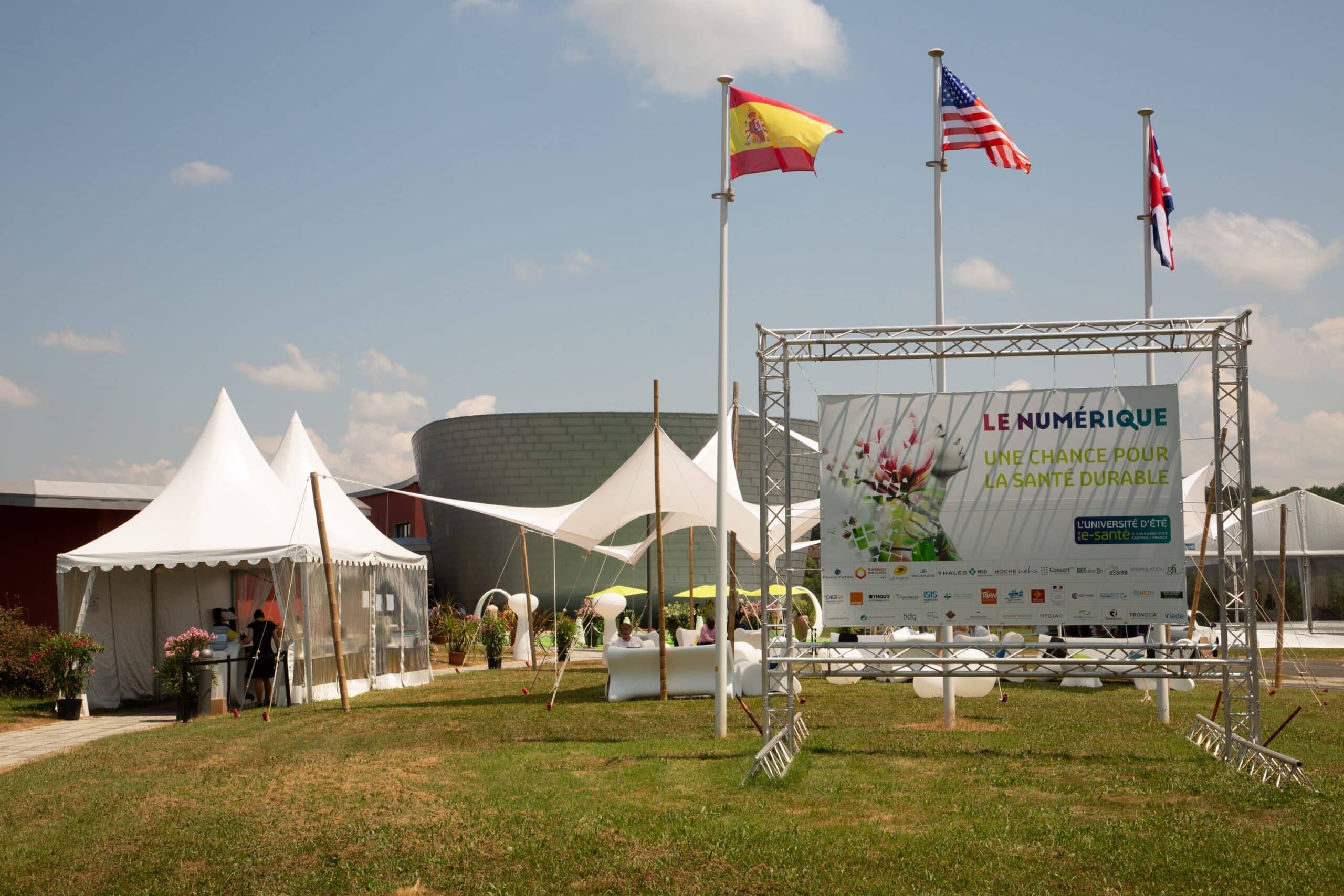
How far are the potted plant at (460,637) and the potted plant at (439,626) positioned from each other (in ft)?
0.41

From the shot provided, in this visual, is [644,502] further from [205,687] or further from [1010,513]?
[1010,513]

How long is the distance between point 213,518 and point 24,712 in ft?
11.4

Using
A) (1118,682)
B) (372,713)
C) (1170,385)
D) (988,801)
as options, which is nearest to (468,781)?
(988,801)

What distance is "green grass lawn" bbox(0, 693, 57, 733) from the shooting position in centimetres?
1403

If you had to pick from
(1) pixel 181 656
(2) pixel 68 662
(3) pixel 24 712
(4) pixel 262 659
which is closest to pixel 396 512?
(3) pixel 24 712

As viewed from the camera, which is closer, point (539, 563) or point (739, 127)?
point (739, 127)

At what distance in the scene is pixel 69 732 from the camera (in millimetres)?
13273

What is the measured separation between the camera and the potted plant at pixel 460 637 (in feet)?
74.8

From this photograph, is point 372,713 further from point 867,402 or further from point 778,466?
point 778,466

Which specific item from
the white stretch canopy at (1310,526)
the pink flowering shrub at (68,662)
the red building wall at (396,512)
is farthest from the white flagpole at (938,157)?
the red building wall at (396,512)

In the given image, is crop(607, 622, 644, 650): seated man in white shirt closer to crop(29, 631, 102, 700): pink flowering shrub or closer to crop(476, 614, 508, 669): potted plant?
crop(476, 614, 508, 669): potted plant

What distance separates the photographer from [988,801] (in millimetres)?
7574

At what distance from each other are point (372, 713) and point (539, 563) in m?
17.5

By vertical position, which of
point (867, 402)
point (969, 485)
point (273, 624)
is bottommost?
point (273, 624)
